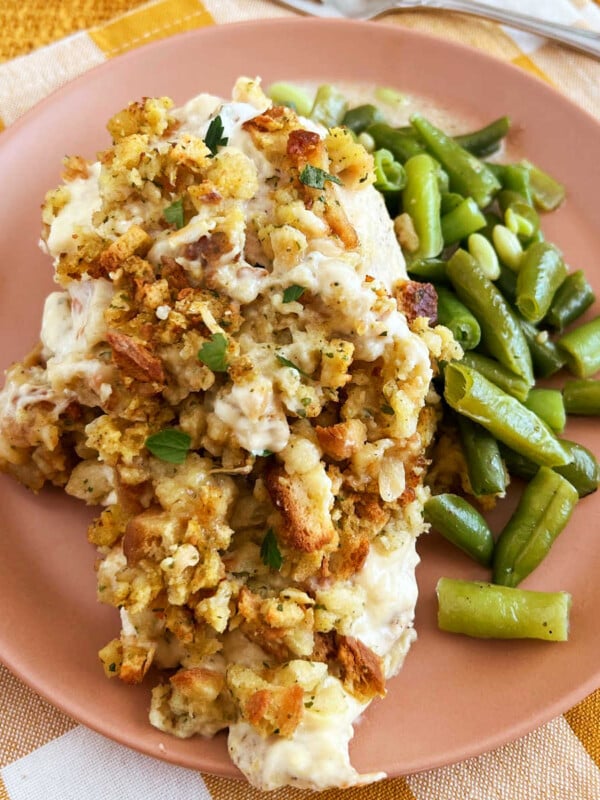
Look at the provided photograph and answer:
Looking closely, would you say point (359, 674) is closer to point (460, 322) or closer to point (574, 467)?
point (574, 467)

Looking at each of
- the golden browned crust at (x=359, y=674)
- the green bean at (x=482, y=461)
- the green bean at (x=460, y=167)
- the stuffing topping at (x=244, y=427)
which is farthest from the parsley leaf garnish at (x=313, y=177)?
the golden browned crust at (x=359, y=674)

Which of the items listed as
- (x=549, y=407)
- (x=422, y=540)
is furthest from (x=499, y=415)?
(x=422, y=540)

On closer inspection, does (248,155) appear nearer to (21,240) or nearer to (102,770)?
(21,240)

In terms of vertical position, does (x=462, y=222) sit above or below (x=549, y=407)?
above

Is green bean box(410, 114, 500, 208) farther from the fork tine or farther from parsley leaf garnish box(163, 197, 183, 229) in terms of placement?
parsley leaf garnish box(163, 197, 183, 229)

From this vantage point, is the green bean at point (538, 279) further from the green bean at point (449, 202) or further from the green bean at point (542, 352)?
the green bean at point (449, 202)

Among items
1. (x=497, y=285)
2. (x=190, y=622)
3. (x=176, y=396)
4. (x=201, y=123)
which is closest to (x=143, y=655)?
(x=190, y=622)
